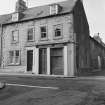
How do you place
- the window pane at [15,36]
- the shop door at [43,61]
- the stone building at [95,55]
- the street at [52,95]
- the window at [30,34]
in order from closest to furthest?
the street at [52,95]
the shop door at [43,61]
the window at [30,34]
the window pane at [15,36]
the stone building at [95,55]

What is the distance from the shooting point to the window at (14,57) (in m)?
24.8

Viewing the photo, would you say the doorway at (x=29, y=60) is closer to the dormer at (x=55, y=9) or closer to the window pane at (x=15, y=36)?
the window pane at (x=15, y=36)

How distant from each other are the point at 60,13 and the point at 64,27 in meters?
2.05

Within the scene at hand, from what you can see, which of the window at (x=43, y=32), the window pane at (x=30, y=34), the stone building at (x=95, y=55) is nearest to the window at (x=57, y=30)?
the window at (x=43, y=32)

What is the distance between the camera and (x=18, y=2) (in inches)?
1133

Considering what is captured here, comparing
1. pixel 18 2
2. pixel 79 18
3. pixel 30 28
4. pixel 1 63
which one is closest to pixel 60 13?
pixel 79 18

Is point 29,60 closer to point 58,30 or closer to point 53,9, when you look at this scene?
point 58,30

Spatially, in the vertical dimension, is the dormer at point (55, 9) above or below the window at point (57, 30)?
above

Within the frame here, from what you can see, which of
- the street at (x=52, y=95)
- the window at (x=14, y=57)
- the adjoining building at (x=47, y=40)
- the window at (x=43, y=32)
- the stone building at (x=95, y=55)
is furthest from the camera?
the stone building at (x=95, y=55)

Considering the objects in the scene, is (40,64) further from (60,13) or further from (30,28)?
(60,13)

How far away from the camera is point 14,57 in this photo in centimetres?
2509

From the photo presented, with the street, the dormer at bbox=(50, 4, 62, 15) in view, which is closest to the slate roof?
the dormer at bbox=(50, 4, 62, 15)

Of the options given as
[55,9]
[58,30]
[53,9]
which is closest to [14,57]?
[58,30]

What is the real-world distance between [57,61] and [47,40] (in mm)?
3331
